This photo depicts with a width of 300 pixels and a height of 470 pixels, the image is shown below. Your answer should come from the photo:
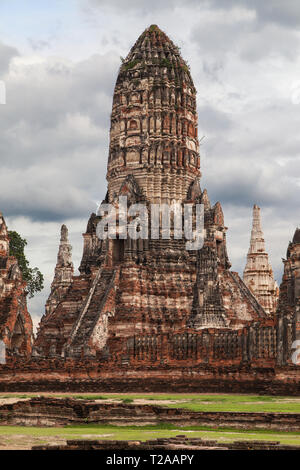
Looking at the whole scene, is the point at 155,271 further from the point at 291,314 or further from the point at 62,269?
the point at 291,314

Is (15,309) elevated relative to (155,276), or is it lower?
Answer: lower

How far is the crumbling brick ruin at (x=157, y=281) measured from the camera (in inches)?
1268

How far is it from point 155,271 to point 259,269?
48.9 feet

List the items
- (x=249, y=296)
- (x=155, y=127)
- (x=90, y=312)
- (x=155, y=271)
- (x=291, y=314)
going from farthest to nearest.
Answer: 1. (x=155, y=127)
2. (x=249, y=296)
3. (x=155, y=271)
4. (x=90, y=312)
5. (x=291, y=314)

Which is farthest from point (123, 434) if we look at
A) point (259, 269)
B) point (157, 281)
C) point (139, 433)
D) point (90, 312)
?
point (259, 269)

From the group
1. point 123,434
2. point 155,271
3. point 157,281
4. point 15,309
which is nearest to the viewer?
point 123,434

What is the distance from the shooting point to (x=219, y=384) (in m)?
29.7

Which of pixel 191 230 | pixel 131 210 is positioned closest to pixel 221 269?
pixel 191 230

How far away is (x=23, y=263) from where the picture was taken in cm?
5566

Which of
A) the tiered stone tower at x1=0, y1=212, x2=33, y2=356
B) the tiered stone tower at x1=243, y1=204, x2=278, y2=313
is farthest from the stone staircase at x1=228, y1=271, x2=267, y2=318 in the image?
the tiered stone tower at x1=0, y1=212, x2=33, y2=356

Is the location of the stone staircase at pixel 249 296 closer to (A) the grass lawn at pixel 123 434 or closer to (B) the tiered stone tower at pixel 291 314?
(B) the tiered stone tower at pixel 291 314

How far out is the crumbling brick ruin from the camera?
32219 millimetres
